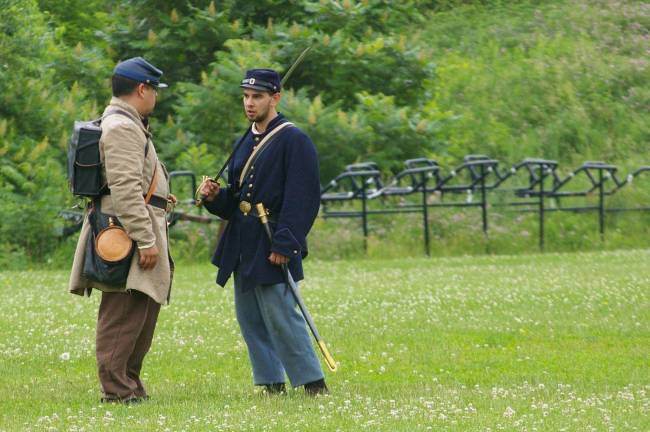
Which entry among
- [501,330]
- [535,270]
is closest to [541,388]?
[501,330]

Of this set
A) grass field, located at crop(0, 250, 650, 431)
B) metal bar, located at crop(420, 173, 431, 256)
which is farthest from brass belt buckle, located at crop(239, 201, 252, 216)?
metal bar, located at crop(420, 173, 431, 256)

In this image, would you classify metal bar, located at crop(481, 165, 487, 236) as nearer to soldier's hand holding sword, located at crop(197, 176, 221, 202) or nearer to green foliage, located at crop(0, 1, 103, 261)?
green foliage, located at crop(0, 1, 103, 261)

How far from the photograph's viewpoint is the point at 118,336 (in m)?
7.98

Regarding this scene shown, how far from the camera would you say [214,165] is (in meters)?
22.8

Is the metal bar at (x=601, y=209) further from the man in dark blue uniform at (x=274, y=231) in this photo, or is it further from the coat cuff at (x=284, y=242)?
the coat cuff at (x=284, y=242)

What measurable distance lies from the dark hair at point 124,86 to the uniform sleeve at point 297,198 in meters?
0.98

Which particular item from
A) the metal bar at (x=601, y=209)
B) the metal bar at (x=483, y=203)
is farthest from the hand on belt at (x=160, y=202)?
the metal bar at (x=601, y=209)

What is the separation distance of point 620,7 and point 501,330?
25.0 m

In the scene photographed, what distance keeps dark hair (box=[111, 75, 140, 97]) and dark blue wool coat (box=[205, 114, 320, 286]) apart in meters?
0.84

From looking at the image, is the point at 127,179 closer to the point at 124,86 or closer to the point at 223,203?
the point at 124,86

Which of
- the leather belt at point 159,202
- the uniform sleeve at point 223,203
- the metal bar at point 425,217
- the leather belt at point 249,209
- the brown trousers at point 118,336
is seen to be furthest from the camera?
the metal bar at point 425,217

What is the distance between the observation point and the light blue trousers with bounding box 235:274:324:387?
830 centimetres

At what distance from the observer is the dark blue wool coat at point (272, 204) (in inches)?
325

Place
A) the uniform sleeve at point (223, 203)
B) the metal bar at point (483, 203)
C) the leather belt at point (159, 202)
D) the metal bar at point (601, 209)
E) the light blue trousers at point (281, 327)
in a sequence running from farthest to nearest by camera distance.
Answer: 1. the metal bar at point (601, 209)
2. the metal bar at point (483, 203)
3. the uniform sleeve at point (223, 203)
4. the light blue trousers at point (281, 327)
5. the leather belt at point (159, 202)
